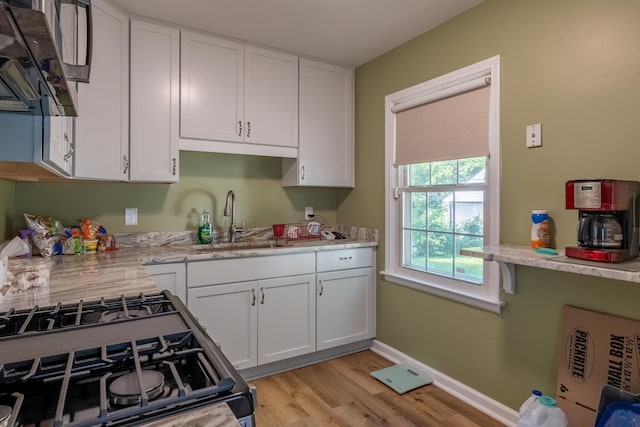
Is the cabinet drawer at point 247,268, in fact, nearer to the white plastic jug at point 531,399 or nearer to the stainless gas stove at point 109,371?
the stainless gas stove at point 109,371

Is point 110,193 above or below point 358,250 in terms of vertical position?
above

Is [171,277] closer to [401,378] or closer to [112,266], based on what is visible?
[112,266]

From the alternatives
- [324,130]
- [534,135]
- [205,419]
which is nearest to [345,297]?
[324,130]

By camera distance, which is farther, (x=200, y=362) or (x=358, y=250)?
(x=358, y=250)

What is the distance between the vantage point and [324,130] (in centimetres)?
313

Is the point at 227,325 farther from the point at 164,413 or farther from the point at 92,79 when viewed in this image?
the point at 164,413

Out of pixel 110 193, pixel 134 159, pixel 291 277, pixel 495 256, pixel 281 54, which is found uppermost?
pixel 281 54

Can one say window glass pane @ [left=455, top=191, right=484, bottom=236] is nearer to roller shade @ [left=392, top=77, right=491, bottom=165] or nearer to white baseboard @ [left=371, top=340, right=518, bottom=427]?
roller shade @ [left=392, top=77, right=491, bottom=165]

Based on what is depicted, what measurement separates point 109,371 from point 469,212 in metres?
2.13

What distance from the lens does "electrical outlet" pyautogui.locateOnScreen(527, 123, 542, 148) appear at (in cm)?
191

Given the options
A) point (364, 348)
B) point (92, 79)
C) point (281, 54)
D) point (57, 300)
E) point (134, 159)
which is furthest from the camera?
point (364, 348)

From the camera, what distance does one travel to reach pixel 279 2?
2.21 m

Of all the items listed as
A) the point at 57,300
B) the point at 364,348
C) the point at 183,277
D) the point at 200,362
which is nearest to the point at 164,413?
the point at 200,362

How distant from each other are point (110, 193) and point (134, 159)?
0.42 meters
